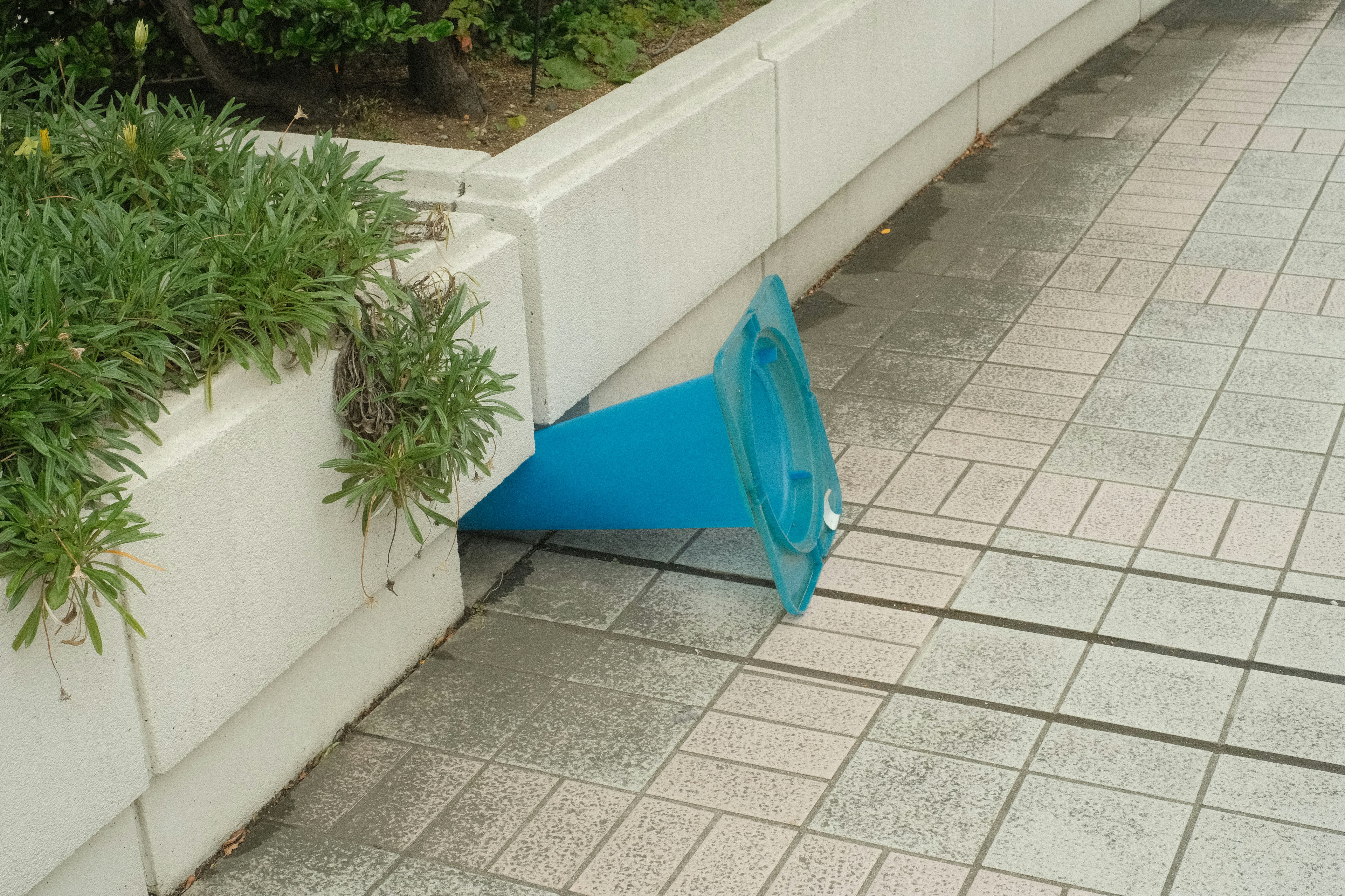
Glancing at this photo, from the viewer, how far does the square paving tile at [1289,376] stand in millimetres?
5004

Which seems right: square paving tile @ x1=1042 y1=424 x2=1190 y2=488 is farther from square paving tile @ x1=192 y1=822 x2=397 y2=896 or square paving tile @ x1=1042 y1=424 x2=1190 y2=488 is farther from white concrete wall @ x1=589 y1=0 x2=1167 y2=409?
square paving tile @ x1=192 y1=822 x2=397 y2=896

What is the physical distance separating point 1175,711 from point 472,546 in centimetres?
204

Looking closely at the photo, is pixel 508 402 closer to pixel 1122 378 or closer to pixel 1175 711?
pixel 1175 711

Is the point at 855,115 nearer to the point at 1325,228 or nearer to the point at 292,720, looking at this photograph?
the point at 1325,228

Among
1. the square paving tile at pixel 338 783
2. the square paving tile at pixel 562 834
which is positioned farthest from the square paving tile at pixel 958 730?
the square paving tile at pixel 338 783

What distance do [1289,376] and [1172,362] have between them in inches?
15.3

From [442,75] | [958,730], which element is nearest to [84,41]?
[442,75]

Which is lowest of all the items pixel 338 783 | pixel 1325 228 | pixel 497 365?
pixel 338 783

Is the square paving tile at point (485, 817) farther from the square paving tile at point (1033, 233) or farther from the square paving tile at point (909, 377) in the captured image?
A: the square paving tile at point (1033, 233)

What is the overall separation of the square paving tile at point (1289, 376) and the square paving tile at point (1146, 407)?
0.18 meters

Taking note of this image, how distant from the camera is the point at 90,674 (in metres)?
2.75

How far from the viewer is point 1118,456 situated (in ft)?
15.4

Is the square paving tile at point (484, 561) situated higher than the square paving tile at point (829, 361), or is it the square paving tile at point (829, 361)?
the square paving tile at point (829, 361)

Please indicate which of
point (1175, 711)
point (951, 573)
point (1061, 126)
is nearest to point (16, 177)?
point (951, 573)
